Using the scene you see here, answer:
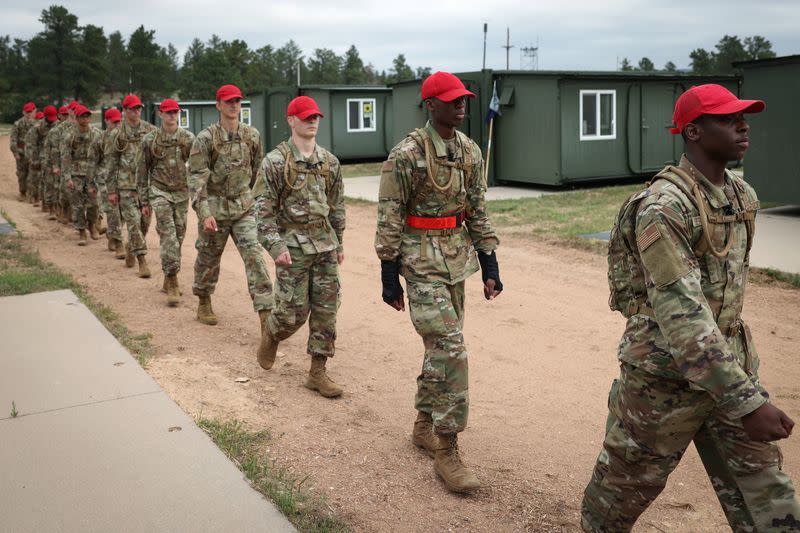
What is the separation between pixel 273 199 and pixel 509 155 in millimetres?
13962

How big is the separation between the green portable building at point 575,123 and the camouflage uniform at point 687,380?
50.0 ft

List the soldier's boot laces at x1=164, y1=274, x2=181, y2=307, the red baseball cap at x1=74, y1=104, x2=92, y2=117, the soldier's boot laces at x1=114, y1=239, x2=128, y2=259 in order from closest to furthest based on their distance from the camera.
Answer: the soldier's boot laces at x1=164, y1=274, x2=181, y2=307
the soldier's boot laces at x1=114, y1=239, x2=128, y2=259
the red baseball cap at x1=74, y1=104, x2=92, y2=117

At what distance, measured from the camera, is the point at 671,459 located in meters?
3.12

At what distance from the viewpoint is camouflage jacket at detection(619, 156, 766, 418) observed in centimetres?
279

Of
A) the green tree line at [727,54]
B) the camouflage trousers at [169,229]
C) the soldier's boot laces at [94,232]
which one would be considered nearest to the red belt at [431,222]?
the camouflage trousers at [169,229]

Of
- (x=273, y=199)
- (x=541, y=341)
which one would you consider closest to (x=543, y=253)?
(x=541, y=341)

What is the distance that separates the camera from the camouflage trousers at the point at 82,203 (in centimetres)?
1355

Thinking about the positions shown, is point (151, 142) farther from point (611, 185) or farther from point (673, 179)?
point (611, 185)

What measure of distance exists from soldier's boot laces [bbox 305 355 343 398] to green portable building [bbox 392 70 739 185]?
13.0 metres

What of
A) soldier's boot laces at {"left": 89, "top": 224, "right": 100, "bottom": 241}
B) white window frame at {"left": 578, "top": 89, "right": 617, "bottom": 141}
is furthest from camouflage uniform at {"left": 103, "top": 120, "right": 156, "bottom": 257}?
white window frame at {"left": 578, "top": 89, "right": 617, "bottom": 141}

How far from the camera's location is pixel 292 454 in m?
4.79

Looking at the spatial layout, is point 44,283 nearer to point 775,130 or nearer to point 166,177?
point 166,177

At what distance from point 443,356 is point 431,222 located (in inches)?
29.3

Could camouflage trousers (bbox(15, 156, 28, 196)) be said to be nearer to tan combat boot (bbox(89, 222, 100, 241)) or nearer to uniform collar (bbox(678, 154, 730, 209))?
tan combat boot (bbox(89, 222, 100, 241))
